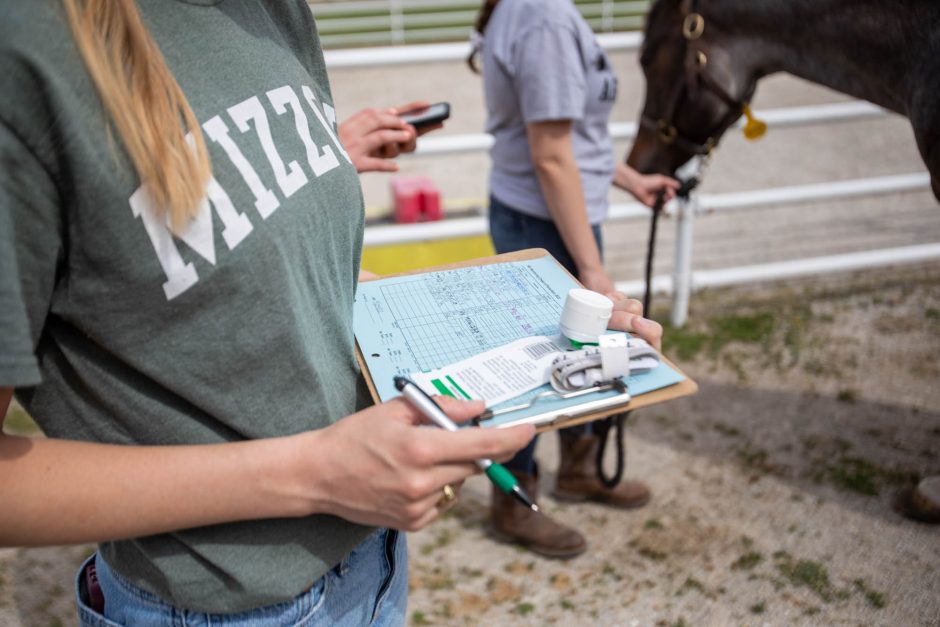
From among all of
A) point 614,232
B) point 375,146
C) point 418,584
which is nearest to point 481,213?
point 614,232

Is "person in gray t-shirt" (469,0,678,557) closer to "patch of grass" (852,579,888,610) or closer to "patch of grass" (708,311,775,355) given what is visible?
"patch of grass" (852,579,888,610)

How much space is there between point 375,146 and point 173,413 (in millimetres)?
666

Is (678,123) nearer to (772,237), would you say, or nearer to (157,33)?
(157,33)

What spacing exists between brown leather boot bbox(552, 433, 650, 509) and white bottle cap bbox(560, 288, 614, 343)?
5.50 feet

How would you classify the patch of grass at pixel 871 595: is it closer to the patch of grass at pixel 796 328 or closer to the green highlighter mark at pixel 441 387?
the patch of grass at pixel 796 328

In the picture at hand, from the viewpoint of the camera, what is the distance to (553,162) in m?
2.04

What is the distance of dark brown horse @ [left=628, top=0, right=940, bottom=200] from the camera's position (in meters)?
Answer: 1.76

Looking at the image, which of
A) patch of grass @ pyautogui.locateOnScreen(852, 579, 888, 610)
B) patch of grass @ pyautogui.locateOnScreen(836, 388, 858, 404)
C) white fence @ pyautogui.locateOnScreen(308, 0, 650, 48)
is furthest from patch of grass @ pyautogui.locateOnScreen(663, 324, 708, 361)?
white fence @ pyautogui.locateOnScreen(308, 0, 650, 48)

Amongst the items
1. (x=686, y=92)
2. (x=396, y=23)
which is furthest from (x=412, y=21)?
(x=686, y=92)

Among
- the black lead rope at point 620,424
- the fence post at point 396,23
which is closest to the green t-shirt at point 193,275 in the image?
the black lead rope at point 620,424

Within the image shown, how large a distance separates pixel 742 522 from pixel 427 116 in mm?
1695

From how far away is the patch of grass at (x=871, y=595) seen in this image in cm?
202

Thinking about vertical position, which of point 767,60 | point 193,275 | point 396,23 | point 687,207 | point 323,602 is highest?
point 193,275

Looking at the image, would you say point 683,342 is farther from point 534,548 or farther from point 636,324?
point 636,324
